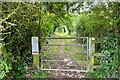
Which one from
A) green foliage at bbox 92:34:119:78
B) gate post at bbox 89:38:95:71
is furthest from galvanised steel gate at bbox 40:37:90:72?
green foliage at bbox 92:34:119:78

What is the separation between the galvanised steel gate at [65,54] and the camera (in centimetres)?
221

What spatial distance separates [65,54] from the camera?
7.45 ft

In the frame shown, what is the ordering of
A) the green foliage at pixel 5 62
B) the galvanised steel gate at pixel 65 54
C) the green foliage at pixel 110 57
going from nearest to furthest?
the green foliage at pixel 5 62, the galvanised steel gate at pixel 65 54, the green foliage at pixel 110 57

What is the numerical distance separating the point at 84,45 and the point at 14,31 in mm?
792

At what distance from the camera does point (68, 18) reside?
85.5 inches

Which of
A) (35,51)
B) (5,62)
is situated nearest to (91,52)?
(35,51)

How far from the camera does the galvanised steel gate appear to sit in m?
2.21

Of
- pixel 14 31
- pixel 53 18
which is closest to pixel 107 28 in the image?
pixel 53 18

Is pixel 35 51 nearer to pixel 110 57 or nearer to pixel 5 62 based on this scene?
pixel 5 62

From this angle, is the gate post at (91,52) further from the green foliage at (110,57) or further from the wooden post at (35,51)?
the wooden post at (35,51)

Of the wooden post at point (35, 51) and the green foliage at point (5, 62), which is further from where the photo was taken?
the wooden post at point (35, 51)

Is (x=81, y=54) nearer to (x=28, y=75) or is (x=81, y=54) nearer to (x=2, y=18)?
(x=28, y=75)

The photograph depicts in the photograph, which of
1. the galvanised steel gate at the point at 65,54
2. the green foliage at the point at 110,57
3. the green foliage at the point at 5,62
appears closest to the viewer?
the green foliage at the point at 5,62

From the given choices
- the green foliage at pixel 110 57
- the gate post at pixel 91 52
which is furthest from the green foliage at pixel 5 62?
the green foliage at pixel 110 57
